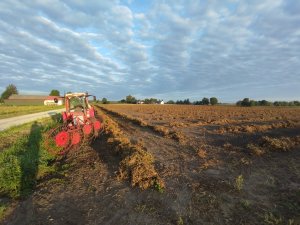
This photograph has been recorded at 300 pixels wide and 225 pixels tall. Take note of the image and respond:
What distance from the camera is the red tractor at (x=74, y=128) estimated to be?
40.5 ft

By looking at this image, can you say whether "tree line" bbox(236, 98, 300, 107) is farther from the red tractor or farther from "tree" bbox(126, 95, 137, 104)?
the red tractor

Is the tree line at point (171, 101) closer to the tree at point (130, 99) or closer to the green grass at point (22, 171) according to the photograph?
the tree at point (130, 99)

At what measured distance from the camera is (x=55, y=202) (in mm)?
6621

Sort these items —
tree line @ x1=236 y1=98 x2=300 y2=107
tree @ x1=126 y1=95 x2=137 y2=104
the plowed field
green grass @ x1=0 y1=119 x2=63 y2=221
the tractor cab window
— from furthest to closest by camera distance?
tree @ x1=126 y1=95 x2=137 y2=104
tree line @ x1=236 y1=98 x2=300 y2=107
the tractor cab window
green grass @ x1=0 y1=119 x2=63 y2=221
the plowed field

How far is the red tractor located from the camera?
1236 cm

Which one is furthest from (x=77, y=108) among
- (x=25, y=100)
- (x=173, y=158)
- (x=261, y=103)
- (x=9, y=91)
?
(x=9, y=91)

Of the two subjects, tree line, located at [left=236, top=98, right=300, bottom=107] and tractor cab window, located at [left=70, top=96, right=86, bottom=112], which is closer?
tractor cab window, located at [left=70, top=96, right=86, bottom=112]

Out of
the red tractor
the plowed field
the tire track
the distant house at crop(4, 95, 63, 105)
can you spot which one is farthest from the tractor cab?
the distant house at crop(4, 95, 63, 105)

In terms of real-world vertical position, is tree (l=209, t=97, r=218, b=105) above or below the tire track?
above

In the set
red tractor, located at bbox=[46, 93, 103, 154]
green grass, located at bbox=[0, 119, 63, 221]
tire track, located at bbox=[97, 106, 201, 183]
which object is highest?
red tractor, located at bbox=[46, 93, 103, 154]

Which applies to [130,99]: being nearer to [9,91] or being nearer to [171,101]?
[171,101]

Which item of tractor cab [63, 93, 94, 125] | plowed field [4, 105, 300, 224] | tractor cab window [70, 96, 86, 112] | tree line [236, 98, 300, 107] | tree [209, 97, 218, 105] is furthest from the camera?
tree [209, 97, 218, 105]

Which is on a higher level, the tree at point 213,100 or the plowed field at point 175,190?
the tree at point 213,100

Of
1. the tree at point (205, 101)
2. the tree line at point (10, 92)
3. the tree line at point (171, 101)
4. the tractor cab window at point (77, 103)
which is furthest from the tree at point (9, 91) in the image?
the tractor cab window at point (77, 103)
